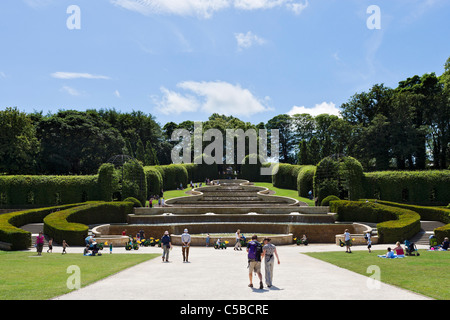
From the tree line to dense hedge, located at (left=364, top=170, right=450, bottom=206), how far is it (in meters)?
19.0

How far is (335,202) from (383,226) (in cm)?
1101

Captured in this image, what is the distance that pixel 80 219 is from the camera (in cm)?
3375

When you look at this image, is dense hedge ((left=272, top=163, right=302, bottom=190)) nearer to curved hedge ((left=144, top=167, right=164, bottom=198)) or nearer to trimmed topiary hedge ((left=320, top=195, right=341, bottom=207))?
trimmed topiary hedge ((left=320, top=195, right=341, bottom=207))

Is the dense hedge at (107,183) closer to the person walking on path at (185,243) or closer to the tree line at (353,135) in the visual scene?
the tree line at (353,135)

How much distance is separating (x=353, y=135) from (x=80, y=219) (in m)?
51.6

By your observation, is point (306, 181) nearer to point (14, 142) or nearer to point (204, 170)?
point (204, 170)

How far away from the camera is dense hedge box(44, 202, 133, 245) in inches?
999

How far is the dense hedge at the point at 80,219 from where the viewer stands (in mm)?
25375

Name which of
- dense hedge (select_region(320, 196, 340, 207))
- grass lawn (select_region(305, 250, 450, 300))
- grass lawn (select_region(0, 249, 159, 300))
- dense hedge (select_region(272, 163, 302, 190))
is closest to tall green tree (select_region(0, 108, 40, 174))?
dense hedge (select_region(272, 163, 302, 190))

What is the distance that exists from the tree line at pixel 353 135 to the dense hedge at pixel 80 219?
28.0 m

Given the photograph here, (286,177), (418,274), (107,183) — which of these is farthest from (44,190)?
(418,274)
